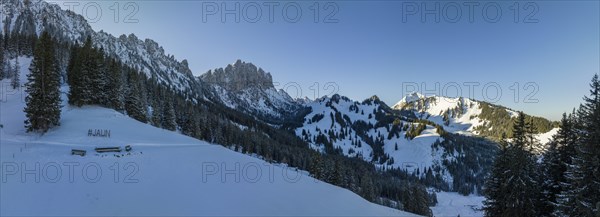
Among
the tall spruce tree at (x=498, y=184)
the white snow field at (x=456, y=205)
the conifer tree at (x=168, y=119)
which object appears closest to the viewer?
the tall spruce tree at (x=498, y=184)

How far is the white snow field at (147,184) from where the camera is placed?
55.4 ft

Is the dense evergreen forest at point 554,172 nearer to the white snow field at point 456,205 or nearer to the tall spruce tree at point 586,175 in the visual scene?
the tall spruce tree at point 586,175

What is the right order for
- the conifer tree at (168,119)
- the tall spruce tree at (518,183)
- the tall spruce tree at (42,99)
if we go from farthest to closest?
the conifer tree at (168,119) → the tall spruce tree at (42,99) → the tall spruce tree at (518,183)

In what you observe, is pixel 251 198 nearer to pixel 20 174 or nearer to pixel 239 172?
pixel 239 172

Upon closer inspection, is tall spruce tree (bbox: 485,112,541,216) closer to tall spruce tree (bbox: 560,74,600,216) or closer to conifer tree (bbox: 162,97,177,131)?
tall spruce tree (bbox: 560,74,600,216)

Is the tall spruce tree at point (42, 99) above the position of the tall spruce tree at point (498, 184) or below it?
above

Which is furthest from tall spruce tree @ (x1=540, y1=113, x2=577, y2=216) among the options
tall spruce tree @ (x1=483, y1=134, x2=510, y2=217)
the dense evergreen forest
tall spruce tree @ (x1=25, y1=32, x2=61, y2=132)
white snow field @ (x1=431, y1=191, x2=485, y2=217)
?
white snow field @ (x1=431, y1=191, x2=485, y2=217)

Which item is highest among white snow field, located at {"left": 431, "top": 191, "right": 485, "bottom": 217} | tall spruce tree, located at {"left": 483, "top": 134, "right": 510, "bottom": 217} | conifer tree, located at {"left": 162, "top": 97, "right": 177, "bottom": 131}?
conifer tree, located at {"left": 162, "top": 97, "right": 177, "bottom": 131}

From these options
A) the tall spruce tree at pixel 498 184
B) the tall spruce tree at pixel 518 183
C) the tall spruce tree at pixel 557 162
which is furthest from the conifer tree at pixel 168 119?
the tall spruce tree at pixel 557 162

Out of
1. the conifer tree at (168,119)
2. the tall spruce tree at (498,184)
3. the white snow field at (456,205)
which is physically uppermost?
the conifer tree at (168,119)

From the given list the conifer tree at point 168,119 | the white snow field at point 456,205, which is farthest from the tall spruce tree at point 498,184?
the white snow field at point 456,205

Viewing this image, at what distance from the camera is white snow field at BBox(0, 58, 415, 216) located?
16.9 m

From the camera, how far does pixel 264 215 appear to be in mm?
17703

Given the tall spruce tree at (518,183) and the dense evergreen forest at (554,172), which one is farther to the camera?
the tall spruce tree at (518,183)
